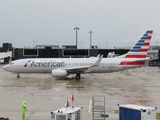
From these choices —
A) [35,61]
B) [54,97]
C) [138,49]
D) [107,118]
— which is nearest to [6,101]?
[54,97]

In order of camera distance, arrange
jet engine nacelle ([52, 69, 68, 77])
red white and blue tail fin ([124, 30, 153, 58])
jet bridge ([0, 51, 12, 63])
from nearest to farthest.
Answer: jet engine nacelle ([52, 69, 68, 77]) < red white and blue tail fin ([124, 30, 153, 58]) < jet bridge ([0, 51, 12, 63])

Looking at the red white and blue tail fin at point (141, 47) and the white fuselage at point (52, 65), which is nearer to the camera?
the white fuselage at point (52, 65)

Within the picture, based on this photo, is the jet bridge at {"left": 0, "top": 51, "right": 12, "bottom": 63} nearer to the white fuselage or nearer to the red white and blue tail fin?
the white fuselage

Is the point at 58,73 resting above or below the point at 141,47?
below

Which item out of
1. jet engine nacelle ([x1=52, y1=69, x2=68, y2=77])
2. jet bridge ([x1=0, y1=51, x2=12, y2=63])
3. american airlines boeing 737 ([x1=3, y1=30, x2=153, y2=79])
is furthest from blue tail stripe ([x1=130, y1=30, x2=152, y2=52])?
jet bridge ([x1=0, y1=51, x2=12, y2=63])

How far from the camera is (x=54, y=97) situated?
2148 centimetres

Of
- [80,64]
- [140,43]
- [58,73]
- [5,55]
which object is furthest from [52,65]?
[5,55]

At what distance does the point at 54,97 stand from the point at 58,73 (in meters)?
13.3

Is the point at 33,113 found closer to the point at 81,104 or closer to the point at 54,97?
the point at 81,104

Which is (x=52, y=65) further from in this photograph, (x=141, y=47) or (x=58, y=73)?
(x=141, y=47)

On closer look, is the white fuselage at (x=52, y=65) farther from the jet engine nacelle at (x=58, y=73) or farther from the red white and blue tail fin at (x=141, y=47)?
the jet engine nacelle at (x=58, y=73)

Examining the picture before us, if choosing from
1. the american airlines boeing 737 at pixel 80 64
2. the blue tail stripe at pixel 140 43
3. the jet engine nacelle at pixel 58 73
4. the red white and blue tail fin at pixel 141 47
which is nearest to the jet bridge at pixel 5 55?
the american airlines boeing 737 at pixel 80 64

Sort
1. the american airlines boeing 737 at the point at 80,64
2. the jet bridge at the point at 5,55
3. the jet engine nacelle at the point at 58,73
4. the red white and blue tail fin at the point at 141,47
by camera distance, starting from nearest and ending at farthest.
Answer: the jet engine nacelle at the point at 58,73
the american airlines boeing 737 at the point at 80,64
the red white and blue tail fin at the point at 141,47
the jet bridge at the point at 5,55

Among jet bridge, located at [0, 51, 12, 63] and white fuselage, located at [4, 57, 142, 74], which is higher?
jet bridge, located at [0, 51, 12, 63]
